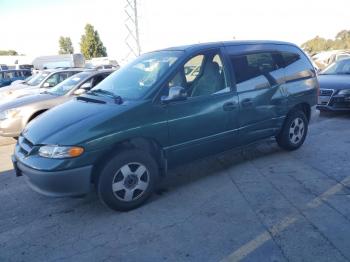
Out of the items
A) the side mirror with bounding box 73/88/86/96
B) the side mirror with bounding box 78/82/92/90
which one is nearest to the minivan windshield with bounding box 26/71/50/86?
the side mirror with bounding box 78/82/92/90

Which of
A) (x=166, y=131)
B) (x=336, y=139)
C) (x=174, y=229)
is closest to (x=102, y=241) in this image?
(x=174, y=229)

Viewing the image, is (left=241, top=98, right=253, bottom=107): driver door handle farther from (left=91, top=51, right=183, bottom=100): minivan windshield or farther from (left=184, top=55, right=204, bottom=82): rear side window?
(left=91, top=51, right=183, bottom=100): minivan windshield

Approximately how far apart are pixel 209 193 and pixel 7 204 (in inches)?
98.9

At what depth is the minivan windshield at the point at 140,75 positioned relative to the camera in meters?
3.81

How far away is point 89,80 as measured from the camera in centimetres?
756

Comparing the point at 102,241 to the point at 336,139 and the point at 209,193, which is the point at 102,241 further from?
the point at 336,139

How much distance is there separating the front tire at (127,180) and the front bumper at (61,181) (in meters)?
0.17

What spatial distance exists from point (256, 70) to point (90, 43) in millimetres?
54970

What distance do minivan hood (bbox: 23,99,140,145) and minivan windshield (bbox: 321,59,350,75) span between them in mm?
7537

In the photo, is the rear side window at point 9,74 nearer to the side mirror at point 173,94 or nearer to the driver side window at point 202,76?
the driver side window at point 202,76

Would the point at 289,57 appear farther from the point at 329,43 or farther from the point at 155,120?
the point at 329,43

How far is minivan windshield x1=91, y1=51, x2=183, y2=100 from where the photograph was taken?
12.5 feet

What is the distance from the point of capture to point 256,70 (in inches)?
181

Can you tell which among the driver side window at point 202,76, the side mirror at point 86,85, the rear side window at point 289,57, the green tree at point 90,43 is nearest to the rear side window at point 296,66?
the rear side window at point 289,57
